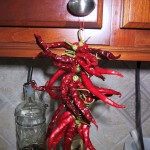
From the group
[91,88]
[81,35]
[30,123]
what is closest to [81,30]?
[81,35]

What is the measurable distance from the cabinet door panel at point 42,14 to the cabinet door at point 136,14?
0.15ft

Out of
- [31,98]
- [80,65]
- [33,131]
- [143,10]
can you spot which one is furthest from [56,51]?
[33,131]

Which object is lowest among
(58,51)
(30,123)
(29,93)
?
(30,123)

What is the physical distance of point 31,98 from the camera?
0.70 meters

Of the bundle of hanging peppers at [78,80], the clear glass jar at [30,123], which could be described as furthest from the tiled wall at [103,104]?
the bundle of hanging peppers at [78,80]

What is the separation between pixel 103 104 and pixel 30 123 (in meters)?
0.26

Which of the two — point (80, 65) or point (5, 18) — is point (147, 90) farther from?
point (5, 18)

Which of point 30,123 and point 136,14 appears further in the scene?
point 30,123

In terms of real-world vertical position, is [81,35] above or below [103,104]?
above

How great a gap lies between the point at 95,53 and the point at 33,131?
1.54 feet

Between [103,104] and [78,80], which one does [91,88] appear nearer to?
[78,80]

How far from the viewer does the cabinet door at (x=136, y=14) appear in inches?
15.2

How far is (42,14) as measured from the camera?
40 centimetres

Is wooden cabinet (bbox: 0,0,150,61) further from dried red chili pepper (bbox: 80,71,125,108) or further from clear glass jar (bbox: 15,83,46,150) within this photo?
clear glass jar (bbox: 15,83,46,150)
